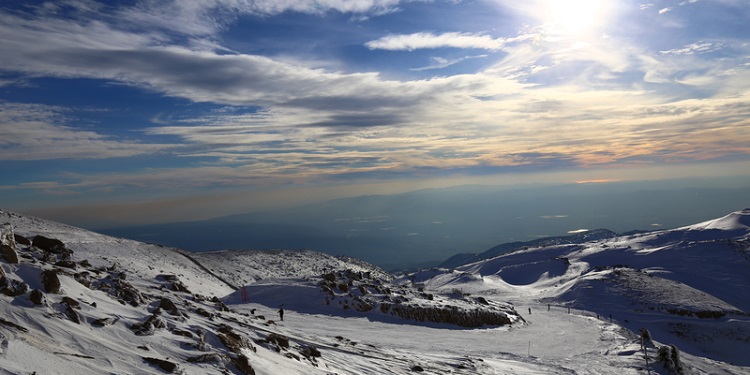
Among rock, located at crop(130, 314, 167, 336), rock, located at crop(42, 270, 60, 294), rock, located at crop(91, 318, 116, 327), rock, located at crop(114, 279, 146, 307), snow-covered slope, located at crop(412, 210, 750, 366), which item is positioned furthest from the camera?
snow-covered slope, located at crop(412, 210, 750, 366)

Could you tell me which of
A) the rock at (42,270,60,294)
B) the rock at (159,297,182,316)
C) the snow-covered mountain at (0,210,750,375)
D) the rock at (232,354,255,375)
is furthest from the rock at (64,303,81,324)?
the rock at (159,297,182,316)

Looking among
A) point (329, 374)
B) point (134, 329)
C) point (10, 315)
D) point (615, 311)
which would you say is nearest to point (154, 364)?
point (134, 329)

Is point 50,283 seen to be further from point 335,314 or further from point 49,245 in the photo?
point 335,314

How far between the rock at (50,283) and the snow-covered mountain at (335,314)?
0.09 feet

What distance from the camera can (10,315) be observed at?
946cm

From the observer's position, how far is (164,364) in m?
9.51

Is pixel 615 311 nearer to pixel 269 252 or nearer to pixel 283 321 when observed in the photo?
pixel 283 321

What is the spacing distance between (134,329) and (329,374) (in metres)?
5.43

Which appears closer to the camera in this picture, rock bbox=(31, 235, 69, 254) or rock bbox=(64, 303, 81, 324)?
rock bbox=(64, 303, 81, 324)

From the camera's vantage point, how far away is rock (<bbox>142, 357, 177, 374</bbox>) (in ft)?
31.0

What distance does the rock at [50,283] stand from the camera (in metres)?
11.6

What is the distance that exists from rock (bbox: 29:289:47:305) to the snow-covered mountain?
4 centimetres

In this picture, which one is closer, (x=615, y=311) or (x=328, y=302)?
(x=328, y=302)

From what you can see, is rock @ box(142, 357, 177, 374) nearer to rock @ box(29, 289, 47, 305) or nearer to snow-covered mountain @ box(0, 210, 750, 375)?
snow-covered mountain @ box(0, 210, 750, 375)
